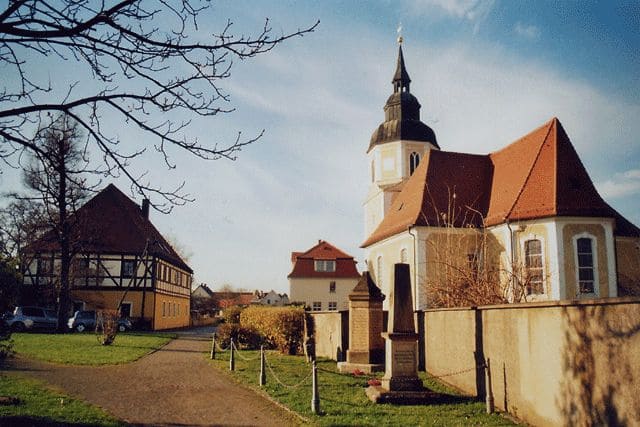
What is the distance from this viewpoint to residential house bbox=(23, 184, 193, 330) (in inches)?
1336

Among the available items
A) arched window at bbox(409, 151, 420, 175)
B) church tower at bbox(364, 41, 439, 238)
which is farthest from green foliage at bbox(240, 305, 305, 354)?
arched window at bbox(409, 151, 420, 175)

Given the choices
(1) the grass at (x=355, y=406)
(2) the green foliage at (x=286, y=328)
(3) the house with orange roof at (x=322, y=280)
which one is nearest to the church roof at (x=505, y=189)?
(2) the green foliage at (x=286, y=328)

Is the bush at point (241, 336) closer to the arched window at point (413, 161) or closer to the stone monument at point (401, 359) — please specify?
the stone monument at point (401, 359)

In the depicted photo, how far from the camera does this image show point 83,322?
101 feet

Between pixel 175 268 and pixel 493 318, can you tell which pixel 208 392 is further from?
pixel 175 268

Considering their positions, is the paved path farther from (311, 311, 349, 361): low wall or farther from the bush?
the bush

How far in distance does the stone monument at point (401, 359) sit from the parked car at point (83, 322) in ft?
78.4

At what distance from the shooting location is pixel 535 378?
8.62 m

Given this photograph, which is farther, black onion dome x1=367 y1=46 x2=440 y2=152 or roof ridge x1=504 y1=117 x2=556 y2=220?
black onion dome x1=367 y1=46 x2=440 y2=152

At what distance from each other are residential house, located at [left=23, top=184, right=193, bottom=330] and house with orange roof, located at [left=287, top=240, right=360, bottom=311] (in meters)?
20.1

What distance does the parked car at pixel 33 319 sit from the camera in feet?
99.8

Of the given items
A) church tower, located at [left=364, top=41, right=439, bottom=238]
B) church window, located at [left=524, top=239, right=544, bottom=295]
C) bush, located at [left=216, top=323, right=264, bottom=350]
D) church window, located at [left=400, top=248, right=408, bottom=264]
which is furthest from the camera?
church tower, located at [left=364, top=41, right=439, bottom=238]

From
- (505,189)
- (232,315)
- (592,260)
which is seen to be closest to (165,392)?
(232,315)

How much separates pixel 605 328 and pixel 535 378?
2.07 metres
